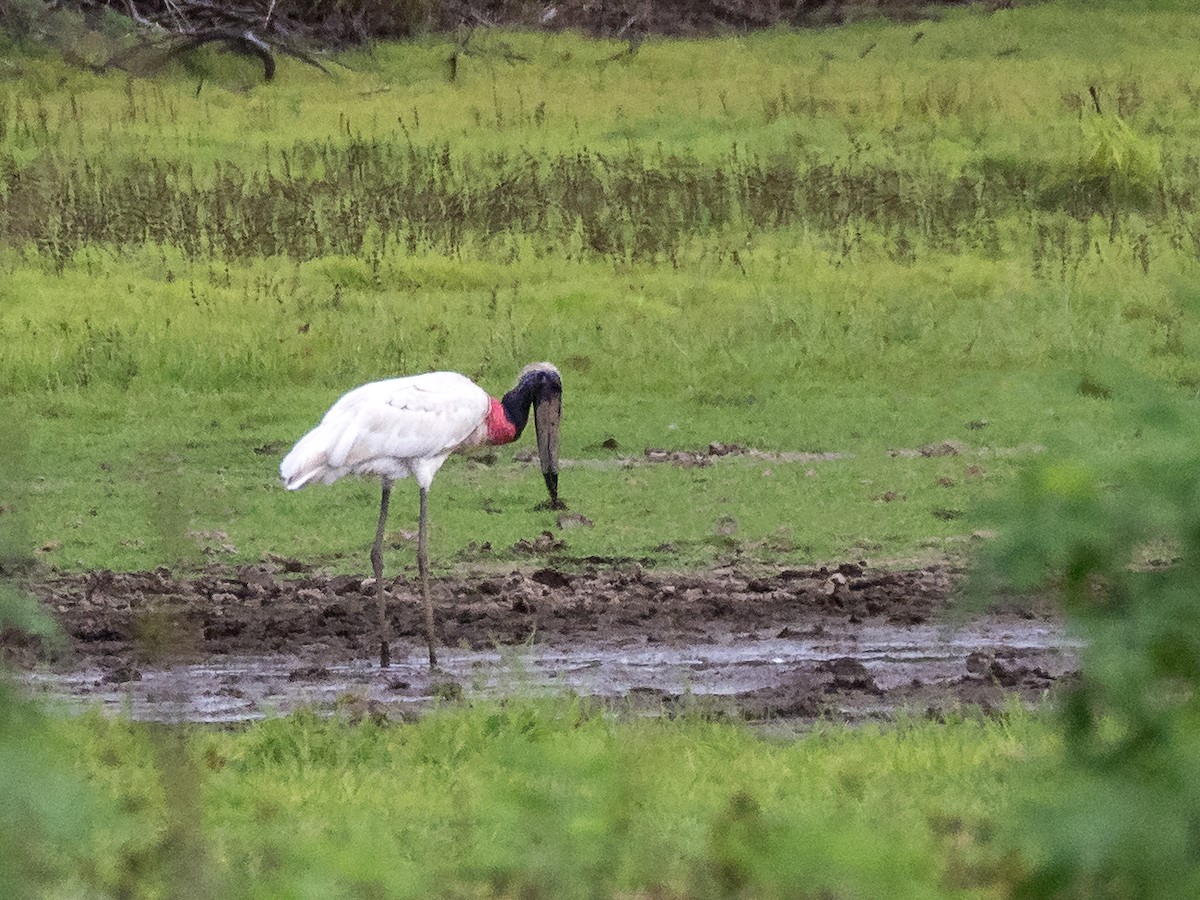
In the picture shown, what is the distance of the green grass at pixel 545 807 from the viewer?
303 centimetres

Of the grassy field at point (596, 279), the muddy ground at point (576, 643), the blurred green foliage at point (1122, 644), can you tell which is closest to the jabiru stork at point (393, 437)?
the muddy ground at point (576, 643)

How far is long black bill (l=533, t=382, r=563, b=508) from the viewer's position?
9.83m

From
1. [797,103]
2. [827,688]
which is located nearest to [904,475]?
[827,688]

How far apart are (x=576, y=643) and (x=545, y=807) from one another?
4347mm

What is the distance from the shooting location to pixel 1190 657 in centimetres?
261

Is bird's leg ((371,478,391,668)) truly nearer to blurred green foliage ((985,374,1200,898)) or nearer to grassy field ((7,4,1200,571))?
grassy field ((7,4,1200,571))

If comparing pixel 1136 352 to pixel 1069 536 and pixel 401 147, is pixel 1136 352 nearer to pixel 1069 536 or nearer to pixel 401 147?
pixel 401 147

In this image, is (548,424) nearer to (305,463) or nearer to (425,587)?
(305,463)

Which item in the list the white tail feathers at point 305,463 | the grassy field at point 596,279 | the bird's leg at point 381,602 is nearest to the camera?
the bird's leg at point 381,602

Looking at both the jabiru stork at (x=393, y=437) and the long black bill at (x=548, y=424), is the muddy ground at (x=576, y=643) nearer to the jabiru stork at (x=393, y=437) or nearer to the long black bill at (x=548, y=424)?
the jabiru stork at (x=393, y=437)

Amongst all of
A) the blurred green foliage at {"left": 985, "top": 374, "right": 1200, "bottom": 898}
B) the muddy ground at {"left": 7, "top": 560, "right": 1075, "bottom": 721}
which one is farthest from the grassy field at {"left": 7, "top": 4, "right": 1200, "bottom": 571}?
the blurred green foliage at {"left": 985, "top": 374, "right": 1200, "bottom": 898}

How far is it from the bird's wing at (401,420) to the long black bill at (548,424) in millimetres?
835

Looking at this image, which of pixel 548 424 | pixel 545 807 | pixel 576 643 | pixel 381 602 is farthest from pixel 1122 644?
pixel 548 424

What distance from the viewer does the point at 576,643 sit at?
8.06 metres
